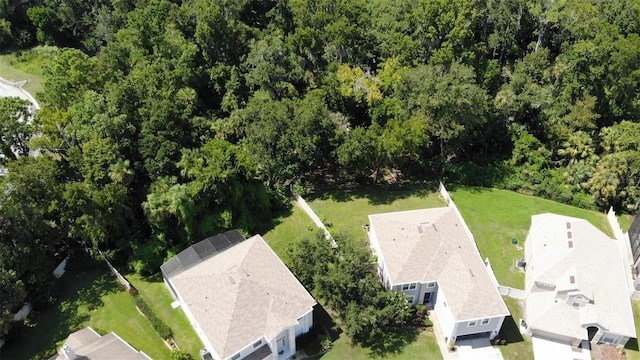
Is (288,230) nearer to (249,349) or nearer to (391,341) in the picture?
(249,349)

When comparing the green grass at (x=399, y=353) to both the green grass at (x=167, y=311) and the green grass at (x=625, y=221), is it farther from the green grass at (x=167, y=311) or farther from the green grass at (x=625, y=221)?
the green grass at (x=625, y=221)

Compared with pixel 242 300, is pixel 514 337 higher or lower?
lower

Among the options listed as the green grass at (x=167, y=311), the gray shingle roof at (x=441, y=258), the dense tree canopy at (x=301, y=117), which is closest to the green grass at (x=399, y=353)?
the dense tree canopy at (x=301, y=117)

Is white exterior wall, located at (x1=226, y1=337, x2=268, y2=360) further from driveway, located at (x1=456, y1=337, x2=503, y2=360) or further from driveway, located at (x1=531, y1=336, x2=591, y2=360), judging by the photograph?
driveway, located at (x1=531, y1=336, x2=591, y2=360)

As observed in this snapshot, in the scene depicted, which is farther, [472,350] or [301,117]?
[301,117]

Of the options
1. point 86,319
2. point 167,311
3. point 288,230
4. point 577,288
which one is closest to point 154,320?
point 167,311

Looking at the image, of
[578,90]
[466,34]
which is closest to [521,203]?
[578,90]

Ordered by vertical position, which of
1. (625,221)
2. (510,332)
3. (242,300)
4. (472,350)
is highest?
(242,300)

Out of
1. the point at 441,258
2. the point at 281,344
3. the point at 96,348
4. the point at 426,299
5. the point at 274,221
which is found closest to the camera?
the point at 96,348
